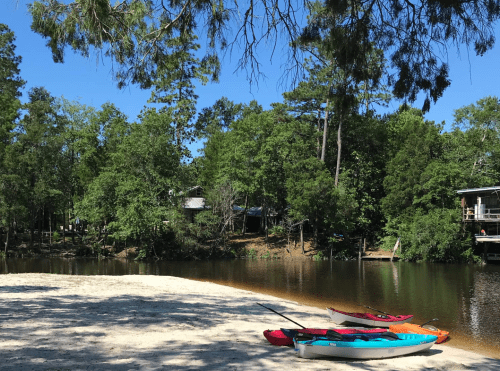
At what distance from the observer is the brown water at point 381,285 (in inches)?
532

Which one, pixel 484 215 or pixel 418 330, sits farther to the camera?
pixel 484 215

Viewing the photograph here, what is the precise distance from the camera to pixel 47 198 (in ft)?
123

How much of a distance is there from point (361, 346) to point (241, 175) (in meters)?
33.0

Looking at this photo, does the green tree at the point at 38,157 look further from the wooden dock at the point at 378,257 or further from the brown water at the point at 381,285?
the wooden dock at the point at 378,257

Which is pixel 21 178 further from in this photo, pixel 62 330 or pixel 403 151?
pixel 403 151

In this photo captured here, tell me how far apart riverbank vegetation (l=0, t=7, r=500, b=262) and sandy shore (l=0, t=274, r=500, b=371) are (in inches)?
846

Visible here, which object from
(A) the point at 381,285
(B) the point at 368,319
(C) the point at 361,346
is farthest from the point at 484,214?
(C) the point at 361,346

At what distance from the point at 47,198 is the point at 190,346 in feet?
112

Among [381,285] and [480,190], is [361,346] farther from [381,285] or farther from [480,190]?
[480,190]

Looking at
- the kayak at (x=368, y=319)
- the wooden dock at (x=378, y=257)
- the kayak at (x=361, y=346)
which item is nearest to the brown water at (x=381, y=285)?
the kayak at (x=368, y=319)

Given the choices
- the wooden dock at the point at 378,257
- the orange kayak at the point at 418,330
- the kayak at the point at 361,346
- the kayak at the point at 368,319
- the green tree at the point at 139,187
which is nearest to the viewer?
the kayak at the point at 361,346

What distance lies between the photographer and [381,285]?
2188cm

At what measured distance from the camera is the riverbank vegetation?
115 ft

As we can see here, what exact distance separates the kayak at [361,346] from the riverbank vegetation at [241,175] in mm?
25260
